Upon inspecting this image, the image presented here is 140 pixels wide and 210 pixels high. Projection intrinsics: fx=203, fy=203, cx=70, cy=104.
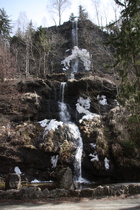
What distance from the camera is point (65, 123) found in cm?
2042

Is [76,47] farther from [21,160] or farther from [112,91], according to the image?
[21,160]

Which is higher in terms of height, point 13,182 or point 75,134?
point 75,134

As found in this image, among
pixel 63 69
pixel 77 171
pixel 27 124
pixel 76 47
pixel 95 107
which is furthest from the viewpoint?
pixel 76 47

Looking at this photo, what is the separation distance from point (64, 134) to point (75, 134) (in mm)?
1056

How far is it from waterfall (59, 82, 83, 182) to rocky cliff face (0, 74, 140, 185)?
0.28m

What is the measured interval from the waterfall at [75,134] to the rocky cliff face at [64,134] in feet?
0.91

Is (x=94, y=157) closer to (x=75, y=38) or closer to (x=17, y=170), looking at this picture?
(x=17, y=170)

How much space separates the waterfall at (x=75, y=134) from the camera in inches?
647

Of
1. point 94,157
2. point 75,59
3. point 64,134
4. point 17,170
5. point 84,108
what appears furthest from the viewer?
point 75,59

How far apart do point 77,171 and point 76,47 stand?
27.9 m

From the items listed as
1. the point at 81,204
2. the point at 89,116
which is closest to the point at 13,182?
the point at 81,204

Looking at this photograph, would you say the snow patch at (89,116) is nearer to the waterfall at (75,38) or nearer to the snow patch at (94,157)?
the snow patch at (94,157)

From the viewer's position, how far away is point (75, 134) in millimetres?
18672

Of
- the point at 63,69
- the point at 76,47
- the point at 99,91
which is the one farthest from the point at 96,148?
the point at 76,47
